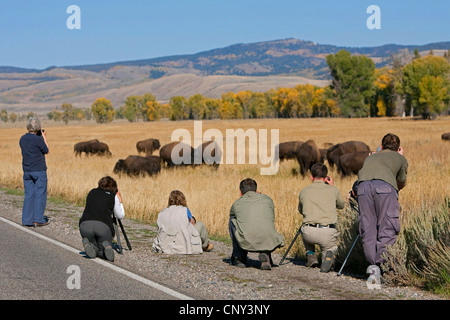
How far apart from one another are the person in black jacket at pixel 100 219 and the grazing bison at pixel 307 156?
620 inches

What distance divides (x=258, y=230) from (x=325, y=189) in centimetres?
114

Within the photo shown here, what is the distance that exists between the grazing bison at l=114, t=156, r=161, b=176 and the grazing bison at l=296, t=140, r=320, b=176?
609cm

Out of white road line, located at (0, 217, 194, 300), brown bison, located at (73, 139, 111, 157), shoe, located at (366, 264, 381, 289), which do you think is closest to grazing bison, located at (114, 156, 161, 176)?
white road line, located at (0, 217, 194, 300)

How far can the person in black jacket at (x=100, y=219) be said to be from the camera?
9289 millimetres

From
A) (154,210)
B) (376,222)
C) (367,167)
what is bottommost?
(154,210)

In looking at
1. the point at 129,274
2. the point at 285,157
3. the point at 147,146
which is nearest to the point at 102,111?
the point at 147,146

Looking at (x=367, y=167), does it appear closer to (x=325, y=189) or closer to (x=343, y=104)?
(x=325, y=189)

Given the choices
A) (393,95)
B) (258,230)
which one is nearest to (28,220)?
(258,230)

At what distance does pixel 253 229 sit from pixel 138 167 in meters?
17.3

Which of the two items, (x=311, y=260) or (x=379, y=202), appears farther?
(x=311, y=260)

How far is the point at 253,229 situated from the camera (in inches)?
344

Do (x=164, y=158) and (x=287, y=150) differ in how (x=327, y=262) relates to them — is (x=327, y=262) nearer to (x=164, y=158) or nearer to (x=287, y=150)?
(x=287, y=150)

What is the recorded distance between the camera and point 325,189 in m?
8.85

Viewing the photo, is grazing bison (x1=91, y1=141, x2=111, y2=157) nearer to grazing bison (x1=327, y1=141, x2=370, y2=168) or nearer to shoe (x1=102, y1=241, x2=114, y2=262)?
grazing bison (x1=327, y1=141, x2=370, y2=168)
